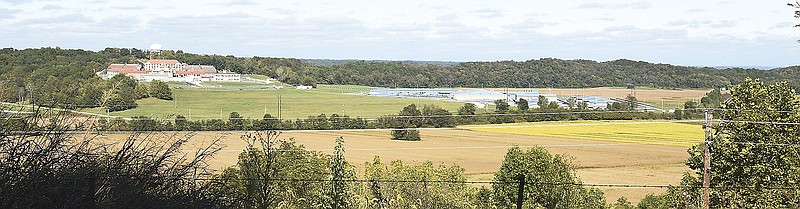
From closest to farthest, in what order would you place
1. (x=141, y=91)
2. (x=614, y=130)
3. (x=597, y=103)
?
1. (x=141, y=91)
2. (x=614, y=130)
3. (x=597, y=103)

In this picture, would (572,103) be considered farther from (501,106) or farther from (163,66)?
(163,66)

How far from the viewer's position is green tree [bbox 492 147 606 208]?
1631 centimetres

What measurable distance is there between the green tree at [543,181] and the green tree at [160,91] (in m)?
24.6

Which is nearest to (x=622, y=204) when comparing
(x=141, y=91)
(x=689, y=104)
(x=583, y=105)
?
(x=141, y=91)

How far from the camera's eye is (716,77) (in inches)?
2296

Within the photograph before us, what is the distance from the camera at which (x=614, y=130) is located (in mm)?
37250

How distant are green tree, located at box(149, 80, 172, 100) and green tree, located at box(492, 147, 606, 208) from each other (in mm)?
24612

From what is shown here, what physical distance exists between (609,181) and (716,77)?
3763 centimetres

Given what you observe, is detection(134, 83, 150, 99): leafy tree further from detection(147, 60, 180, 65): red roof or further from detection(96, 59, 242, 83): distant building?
detection(147, 60, 180, 65): red roof

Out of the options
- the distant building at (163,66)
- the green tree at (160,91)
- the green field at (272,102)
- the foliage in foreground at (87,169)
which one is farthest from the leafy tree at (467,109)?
the foliage in foreground at (87,169)

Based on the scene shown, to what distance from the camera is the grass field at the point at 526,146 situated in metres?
25.9

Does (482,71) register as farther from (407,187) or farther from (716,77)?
(407,187)

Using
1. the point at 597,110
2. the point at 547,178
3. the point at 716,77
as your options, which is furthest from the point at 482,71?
the point at 547,178

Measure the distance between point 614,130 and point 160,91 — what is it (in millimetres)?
24723
